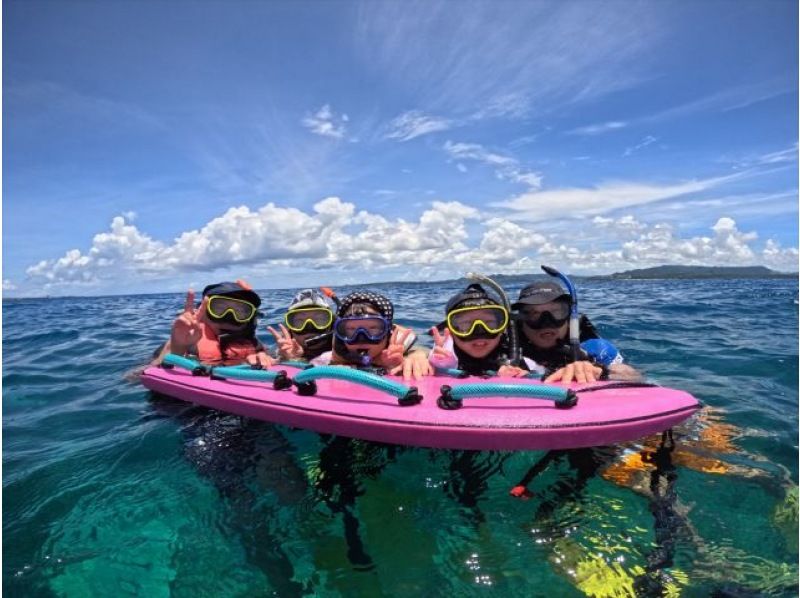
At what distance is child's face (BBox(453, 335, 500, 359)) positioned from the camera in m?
4.45

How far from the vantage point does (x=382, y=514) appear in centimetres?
362

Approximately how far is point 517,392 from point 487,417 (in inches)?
10.8

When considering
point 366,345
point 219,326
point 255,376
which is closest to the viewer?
point 255,376

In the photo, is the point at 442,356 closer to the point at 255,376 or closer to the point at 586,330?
the point at 255,376

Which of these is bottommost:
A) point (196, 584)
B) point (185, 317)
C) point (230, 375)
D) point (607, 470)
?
point (196, 584)

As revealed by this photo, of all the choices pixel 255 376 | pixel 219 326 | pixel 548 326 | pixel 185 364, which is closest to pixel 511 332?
pixel 548 326

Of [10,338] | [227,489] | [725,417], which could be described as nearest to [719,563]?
[725,417]

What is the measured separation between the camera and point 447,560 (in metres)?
3.14

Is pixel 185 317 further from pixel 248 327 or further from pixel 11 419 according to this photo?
pixel 11 419

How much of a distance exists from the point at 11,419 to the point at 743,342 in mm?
13336

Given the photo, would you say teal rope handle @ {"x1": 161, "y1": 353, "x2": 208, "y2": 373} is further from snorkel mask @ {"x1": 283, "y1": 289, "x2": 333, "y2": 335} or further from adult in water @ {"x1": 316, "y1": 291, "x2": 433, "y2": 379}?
adult in water @ {"x1": 316, "y1": 291, "x2": 433, "y2": 379}

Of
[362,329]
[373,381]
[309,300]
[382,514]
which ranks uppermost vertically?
[309,300]

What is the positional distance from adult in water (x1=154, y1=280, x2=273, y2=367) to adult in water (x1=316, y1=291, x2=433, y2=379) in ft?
5.52

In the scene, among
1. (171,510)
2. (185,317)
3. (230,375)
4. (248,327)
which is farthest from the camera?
(248,327)
